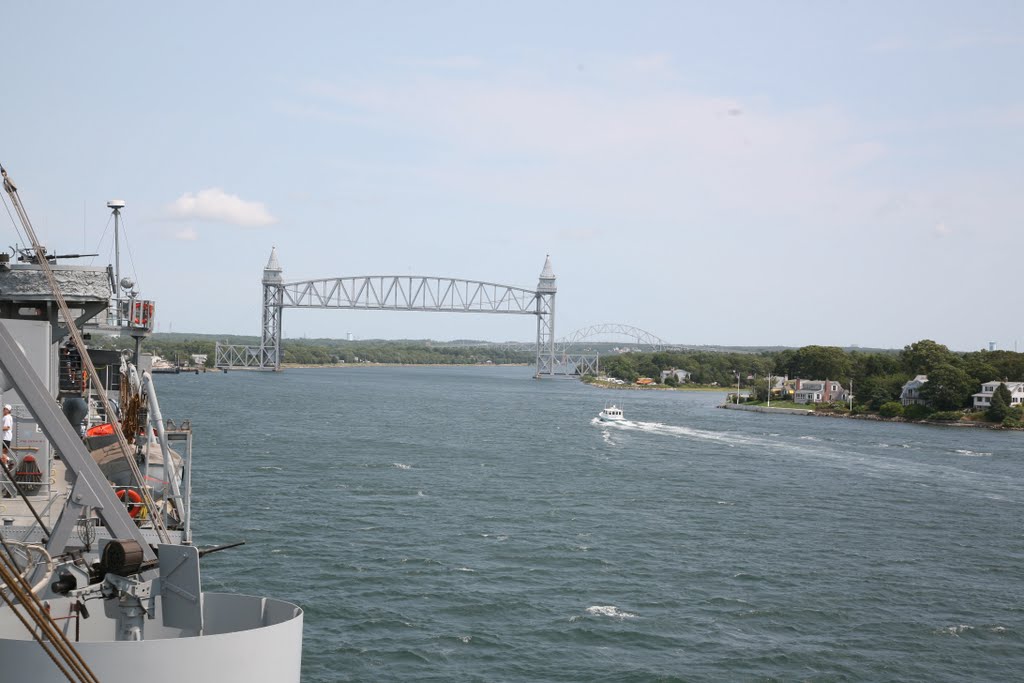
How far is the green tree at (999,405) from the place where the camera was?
310 ft

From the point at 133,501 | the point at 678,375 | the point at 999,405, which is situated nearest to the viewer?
the point at 133,501

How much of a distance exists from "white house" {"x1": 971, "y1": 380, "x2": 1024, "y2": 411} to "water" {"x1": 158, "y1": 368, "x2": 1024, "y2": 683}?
44.9 meters

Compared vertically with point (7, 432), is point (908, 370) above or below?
above

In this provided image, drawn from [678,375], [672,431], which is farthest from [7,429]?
[678,375]

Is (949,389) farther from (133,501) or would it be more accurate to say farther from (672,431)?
(133,501)

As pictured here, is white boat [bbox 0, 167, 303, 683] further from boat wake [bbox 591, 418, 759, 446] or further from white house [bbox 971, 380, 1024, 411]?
white house [bbox 971, 380, 1024, 411]

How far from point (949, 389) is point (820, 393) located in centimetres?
2301

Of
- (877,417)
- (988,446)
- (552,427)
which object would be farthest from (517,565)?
(877,417)

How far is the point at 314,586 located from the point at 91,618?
14025 mm

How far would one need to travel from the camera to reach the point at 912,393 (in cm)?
10912

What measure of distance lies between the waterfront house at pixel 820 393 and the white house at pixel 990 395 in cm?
2150

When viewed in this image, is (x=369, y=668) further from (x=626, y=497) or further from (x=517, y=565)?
(x=626, y=497)

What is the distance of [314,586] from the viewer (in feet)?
75.7

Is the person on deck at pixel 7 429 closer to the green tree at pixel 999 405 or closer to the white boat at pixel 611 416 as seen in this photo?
the white boat at pixel 611 416
